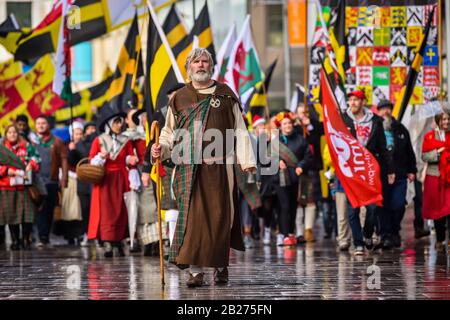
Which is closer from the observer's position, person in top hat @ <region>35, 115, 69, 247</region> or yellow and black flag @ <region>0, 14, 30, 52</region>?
person in top hat @ <region>35, 115, 69, 247</region>

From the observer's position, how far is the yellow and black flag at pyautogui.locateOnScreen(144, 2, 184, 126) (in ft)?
52.7

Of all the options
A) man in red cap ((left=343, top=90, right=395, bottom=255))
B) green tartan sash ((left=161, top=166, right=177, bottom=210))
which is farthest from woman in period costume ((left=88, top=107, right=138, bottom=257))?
man in red cap ((left=343, top=90, right=395, bottom=255))

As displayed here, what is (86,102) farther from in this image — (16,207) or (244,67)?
(16,207)

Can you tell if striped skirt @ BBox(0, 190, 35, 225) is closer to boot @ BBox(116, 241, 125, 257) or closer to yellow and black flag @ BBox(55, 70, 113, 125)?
boot @ BBox(116, 241, 125, 257)

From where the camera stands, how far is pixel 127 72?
19.4m

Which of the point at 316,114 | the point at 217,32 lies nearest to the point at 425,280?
the point at 316,114

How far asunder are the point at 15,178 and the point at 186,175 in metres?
7.59

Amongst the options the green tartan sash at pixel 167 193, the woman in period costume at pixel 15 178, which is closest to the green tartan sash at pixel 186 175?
the green tartan sash at pixel 167 193

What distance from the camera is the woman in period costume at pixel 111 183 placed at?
16.6 meters

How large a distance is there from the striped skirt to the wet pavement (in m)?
1.39

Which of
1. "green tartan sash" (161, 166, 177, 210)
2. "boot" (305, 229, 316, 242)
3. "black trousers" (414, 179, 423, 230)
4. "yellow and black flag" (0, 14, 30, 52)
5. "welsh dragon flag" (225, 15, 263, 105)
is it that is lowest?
"boot" (305, 229, 316, 242)

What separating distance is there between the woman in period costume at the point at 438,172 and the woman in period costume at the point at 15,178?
5.88m
